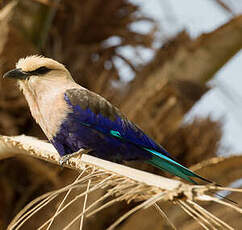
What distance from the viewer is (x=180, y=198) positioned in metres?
1.01

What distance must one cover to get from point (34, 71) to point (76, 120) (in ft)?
1.14

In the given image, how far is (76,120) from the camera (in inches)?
92.6

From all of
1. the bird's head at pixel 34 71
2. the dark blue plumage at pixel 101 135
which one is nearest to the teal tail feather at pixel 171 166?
the dark blue plumage at pixel 101 135

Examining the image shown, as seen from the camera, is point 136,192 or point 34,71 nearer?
point 136,192

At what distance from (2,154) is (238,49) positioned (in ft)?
6.40

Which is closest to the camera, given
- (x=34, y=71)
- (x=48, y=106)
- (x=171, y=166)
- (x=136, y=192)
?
(x=136, y=192)

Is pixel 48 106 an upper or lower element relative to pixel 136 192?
lower

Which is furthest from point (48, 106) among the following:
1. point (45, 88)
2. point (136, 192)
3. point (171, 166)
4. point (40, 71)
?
point (136, 192)

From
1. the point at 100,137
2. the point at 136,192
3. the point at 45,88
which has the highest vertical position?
the point at 136,192

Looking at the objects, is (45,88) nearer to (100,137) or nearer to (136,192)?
(100,137)

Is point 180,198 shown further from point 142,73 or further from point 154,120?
point 142,73

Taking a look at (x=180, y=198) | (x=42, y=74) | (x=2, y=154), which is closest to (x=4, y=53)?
(x=42, y=74)

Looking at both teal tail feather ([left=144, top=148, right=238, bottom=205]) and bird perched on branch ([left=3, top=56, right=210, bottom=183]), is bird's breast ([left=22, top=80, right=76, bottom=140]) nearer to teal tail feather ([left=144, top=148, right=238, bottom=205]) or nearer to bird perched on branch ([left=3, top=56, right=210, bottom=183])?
bird perched on branch ([left=3, top=56, right=210, bottom=183])

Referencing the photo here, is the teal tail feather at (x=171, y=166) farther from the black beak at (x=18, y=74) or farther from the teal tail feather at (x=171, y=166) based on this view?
the black beak at (x=18, y=74)
